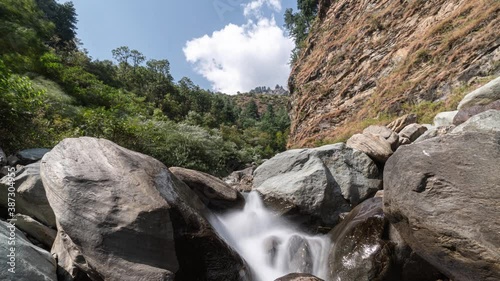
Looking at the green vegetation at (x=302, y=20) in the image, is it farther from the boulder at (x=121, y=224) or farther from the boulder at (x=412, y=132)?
the boulder at (x=121, y=224)

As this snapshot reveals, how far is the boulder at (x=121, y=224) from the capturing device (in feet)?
12.2

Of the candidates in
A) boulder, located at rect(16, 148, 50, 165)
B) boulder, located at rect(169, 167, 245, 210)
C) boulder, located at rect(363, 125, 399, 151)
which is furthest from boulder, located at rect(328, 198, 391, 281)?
boulder, located at rect(16, 148, 50, 165)

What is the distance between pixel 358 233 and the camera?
18.2ft

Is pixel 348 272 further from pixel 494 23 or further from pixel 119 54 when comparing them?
pixel 119 54

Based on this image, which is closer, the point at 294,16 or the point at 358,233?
the point at 358,233

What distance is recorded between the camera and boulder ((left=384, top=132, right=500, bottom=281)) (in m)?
3.69

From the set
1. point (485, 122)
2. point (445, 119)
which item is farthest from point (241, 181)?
point (485, 122)

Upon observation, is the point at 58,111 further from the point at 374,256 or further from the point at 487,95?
the point at 487,95

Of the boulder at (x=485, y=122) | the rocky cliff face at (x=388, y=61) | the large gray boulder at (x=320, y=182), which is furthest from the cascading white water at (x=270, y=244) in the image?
the rocky cliff face at (x=388, y=61)

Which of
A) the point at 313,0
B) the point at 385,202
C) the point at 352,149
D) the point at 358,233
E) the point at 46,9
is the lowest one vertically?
the point at 358,233

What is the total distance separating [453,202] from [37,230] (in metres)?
6.31

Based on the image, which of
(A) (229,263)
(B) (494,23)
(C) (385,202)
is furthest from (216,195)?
(B) (494,23)

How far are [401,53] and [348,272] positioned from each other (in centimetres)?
1766

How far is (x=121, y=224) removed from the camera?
3.77 meters
